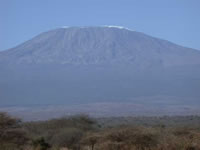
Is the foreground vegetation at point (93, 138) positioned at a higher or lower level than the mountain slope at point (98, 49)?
lower

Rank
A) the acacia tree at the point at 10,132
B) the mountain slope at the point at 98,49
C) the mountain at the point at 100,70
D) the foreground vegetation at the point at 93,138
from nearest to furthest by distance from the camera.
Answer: the foreground vegetation at the point at 93,138 < the acacia tree at the point at 10,132 < the mountain at the point at 100,70 < the mountain slope at the point at 98,49

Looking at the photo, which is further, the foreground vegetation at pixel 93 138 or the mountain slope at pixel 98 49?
the mountain slope at pixel 98 49

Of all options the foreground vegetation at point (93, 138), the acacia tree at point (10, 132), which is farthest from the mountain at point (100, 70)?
the acacia tree at point (10, 132)

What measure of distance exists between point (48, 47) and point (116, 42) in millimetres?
22262

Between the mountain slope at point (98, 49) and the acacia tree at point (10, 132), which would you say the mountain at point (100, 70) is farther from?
the acacia tree at point (10, 132)

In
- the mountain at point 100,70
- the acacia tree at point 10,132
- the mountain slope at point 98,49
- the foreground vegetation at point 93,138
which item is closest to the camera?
the foreground vegetation at point 93,138

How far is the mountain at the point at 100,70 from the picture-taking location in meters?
114

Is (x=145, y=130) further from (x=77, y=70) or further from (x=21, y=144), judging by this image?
(x=77, y=70)

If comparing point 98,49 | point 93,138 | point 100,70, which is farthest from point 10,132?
→ point 98,49

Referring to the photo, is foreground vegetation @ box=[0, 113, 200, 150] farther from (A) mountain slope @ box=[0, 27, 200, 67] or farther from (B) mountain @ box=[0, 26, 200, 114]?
(A) mountain slope @ box=[0, 27, 200, 67]

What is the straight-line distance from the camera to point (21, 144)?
21859 millimetres

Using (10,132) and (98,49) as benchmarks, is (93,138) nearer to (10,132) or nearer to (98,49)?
(10,132)

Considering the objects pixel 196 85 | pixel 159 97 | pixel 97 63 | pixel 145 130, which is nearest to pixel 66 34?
pixel 97 63

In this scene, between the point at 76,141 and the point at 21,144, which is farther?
the point at 76,141
